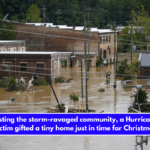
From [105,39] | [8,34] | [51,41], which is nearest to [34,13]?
[105,39]

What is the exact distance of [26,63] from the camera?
53.3 metres

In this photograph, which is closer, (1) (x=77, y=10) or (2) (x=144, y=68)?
(2) (x=144, y=68)

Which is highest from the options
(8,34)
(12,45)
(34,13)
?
(34,13)

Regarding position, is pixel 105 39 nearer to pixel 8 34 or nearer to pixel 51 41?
pixel 51 41

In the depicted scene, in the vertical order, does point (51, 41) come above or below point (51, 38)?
below

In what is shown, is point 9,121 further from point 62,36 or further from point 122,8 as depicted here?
point 122,8

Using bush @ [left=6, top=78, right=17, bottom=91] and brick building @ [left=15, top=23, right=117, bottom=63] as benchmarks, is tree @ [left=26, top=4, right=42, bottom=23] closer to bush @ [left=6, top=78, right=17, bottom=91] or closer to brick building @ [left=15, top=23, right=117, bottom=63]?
brick building @ [left=15, top=23, right=117, bottom=63]

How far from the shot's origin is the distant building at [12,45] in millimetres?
60366

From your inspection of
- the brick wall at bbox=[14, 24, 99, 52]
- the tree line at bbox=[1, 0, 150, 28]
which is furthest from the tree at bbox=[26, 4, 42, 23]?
the brick wall at bbox=[14, 24, 99, 52]

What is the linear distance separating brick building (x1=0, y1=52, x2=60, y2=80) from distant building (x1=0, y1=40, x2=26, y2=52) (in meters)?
7.02

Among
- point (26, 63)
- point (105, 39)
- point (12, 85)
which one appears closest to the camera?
point (12, 85)
